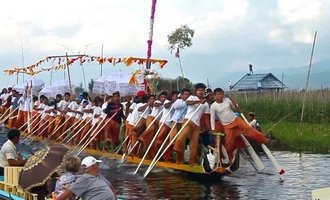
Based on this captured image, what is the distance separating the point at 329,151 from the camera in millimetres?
20500

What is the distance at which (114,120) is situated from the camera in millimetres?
19438

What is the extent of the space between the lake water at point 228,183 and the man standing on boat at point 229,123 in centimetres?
100

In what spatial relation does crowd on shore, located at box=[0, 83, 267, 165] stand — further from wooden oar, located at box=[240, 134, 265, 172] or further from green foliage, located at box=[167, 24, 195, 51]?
green foliage, located at box=[167, 24, 195, 51]

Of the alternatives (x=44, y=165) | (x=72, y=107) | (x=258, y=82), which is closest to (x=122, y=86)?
(x=72, y=107)

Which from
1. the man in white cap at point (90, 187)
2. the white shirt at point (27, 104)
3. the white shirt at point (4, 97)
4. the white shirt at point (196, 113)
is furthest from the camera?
the white shirt at point (4, 97)

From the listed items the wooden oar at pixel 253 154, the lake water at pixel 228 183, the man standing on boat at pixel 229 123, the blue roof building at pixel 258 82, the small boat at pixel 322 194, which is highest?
the blue roof building at pixel 258 82

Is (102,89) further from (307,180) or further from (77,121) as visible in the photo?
(307,180)

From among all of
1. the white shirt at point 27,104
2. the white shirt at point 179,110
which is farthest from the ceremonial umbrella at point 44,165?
the white shirt at point 27,104

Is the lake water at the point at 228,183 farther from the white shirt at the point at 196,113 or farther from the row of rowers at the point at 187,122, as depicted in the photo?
the white shirt at the point at 196,113

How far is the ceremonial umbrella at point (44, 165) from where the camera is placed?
944 centimetres

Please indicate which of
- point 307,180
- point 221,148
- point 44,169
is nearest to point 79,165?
point 44,169

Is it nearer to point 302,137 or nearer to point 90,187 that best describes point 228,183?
point 90,187

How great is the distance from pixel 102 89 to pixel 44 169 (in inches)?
587

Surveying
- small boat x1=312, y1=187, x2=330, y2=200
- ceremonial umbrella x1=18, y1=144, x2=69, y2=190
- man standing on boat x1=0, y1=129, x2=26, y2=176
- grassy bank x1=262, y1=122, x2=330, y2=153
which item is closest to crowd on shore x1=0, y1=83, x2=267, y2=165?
man standing on boat x1=0, y1=129, x2=26, y2=176
